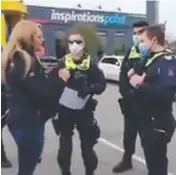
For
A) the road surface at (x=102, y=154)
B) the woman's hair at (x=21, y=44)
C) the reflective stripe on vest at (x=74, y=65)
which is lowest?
the road surface at (x=102, y=154)

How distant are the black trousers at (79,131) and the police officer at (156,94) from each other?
587 mm

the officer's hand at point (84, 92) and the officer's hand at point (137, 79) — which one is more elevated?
the officer's hand at point (137, 79)

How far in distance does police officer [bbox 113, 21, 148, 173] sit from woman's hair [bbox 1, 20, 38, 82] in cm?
146

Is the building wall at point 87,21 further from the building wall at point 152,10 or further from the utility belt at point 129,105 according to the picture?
the utility belt at point 129,105

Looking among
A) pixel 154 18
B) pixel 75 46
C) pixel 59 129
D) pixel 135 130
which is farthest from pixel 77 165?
pixel 154 18

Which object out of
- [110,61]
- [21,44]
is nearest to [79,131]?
[21,44]

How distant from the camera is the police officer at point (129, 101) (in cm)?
556

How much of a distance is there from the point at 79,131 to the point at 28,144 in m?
1.17

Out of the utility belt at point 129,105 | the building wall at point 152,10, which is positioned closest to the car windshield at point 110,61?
the building wall at point 152,10

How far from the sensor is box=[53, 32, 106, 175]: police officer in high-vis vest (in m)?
5.05

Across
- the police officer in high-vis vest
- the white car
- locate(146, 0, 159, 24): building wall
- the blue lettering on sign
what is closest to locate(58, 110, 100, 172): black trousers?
the police officer in high-vis vest

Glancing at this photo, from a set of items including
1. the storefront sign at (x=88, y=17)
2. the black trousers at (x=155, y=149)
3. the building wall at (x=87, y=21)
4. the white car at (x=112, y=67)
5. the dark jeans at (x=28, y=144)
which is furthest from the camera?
the storefront sign at (x=88, y=17)

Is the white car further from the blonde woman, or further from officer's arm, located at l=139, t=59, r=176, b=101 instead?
the blonde woman

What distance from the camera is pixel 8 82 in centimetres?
406
